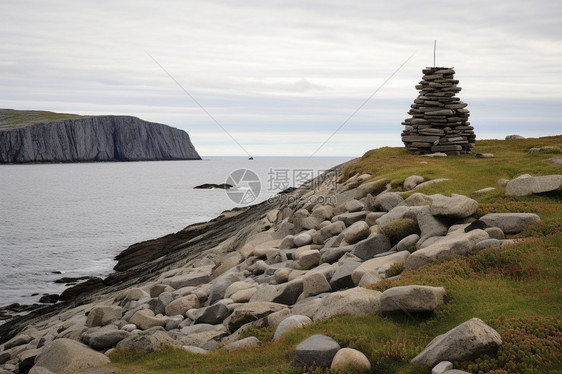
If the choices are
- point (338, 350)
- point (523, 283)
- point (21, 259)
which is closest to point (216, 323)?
point (338, 350)

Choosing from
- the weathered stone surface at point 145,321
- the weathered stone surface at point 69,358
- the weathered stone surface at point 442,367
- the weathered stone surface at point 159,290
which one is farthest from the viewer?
the weathered stone surface at point 159,290

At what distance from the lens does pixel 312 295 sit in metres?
13.9

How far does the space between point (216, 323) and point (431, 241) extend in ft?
21.3

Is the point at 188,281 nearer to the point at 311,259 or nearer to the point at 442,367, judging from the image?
the point at 311,259

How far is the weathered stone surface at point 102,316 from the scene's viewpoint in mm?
17703

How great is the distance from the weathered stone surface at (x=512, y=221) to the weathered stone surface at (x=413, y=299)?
4.90 meters

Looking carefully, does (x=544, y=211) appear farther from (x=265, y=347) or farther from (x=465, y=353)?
(x=265, y=347)

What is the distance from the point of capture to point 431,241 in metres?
14.5

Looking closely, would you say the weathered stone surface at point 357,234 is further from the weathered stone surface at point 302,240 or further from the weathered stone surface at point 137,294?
the weathered stone surface at point 137,294

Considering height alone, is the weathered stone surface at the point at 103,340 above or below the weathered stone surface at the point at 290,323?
below

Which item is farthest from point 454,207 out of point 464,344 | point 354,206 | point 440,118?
point 440,118

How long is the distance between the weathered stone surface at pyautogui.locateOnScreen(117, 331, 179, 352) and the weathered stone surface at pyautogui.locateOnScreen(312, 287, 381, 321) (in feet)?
11.4

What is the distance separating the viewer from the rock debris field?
401 inches

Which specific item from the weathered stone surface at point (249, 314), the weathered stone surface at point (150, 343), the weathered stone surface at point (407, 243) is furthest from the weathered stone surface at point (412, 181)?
the weathered stone surface at point (150, 343)
